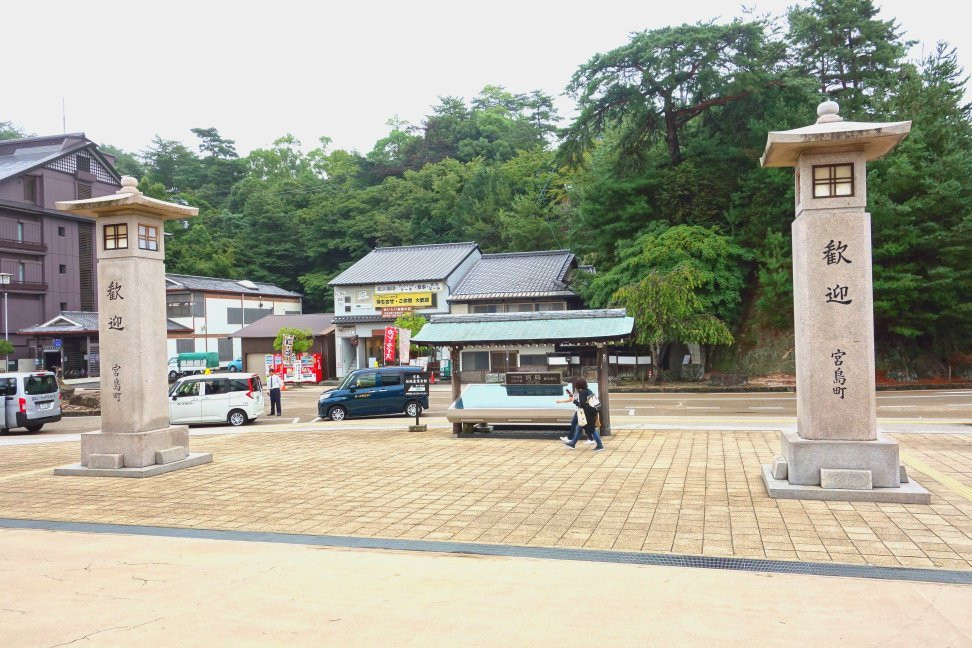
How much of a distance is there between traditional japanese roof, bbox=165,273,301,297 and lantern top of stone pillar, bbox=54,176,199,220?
33.4 m

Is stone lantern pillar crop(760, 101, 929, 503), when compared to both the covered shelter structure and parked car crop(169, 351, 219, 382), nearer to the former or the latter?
the covered shelter structure

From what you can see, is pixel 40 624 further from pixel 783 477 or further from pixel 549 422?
pixel 549 422

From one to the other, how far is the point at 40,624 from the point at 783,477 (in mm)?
8435

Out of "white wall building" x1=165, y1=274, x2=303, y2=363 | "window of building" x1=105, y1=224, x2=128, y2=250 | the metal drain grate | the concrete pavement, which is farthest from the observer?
"white wall building" x1=165, y1=274, x2=303, y2=363

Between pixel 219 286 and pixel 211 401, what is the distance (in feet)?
96.0

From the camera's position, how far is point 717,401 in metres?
25.3

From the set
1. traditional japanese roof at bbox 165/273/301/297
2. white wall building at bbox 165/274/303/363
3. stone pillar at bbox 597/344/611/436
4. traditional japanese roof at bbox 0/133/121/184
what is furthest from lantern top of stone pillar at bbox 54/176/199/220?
traditional japanese roof at bbox 0/133/121/184

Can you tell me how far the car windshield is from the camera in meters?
20.5

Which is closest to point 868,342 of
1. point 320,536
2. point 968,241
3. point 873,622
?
point 873,622

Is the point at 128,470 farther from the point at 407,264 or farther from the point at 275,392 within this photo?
the point at 407,264

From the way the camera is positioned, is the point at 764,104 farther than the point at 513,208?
No

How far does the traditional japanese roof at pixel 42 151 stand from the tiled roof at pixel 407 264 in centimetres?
2307

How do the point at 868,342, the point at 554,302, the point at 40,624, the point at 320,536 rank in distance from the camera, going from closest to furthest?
the point at 40,624, the point at 320,536, the point at 868,342, the point at 554,302

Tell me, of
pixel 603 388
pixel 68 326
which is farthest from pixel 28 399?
pixel 68 326
